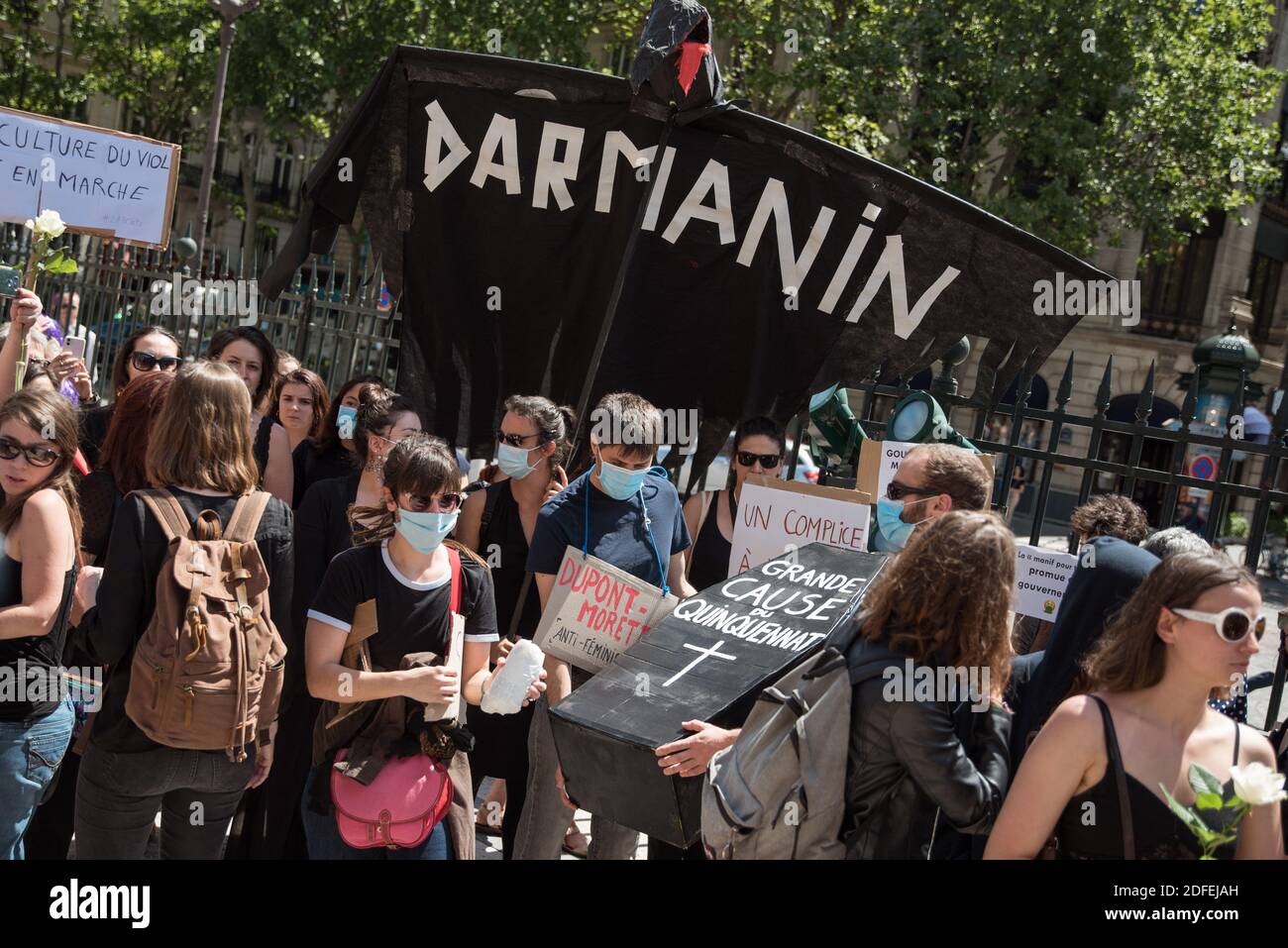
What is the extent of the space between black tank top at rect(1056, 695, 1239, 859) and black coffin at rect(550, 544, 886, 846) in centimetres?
84

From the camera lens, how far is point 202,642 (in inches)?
130

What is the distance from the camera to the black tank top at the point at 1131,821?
275cm

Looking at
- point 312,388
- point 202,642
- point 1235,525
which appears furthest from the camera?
point 1235,525

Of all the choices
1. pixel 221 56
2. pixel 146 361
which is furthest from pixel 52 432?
pixel 221 56

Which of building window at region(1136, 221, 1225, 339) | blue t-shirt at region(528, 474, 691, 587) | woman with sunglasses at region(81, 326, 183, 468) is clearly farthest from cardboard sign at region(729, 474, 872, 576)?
building window at region(1136, 221, 1225, 339)

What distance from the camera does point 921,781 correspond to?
2826mm

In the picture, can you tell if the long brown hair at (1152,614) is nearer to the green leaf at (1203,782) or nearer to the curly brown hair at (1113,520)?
the green leaf at (1203,782)

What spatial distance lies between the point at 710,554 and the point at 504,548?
0.86 meters

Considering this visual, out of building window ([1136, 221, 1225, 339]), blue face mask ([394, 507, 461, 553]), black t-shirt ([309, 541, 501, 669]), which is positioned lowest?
black t-shirt ([309, 541, 501, 669])

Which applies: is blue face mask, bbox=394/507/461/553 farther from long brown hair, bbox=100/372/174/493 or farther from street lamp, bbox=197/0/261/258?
street lamp, bbox=197/0/261/258

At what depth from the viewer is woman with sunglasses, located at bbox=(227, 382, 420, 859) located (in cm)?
422

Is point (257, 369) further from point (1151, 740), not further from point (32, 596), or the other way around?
point (1151, 740)

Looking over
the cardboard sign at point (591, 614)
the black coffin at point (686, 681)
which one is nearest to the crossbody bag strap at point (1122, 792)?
the black coffin at point (686, 681)
